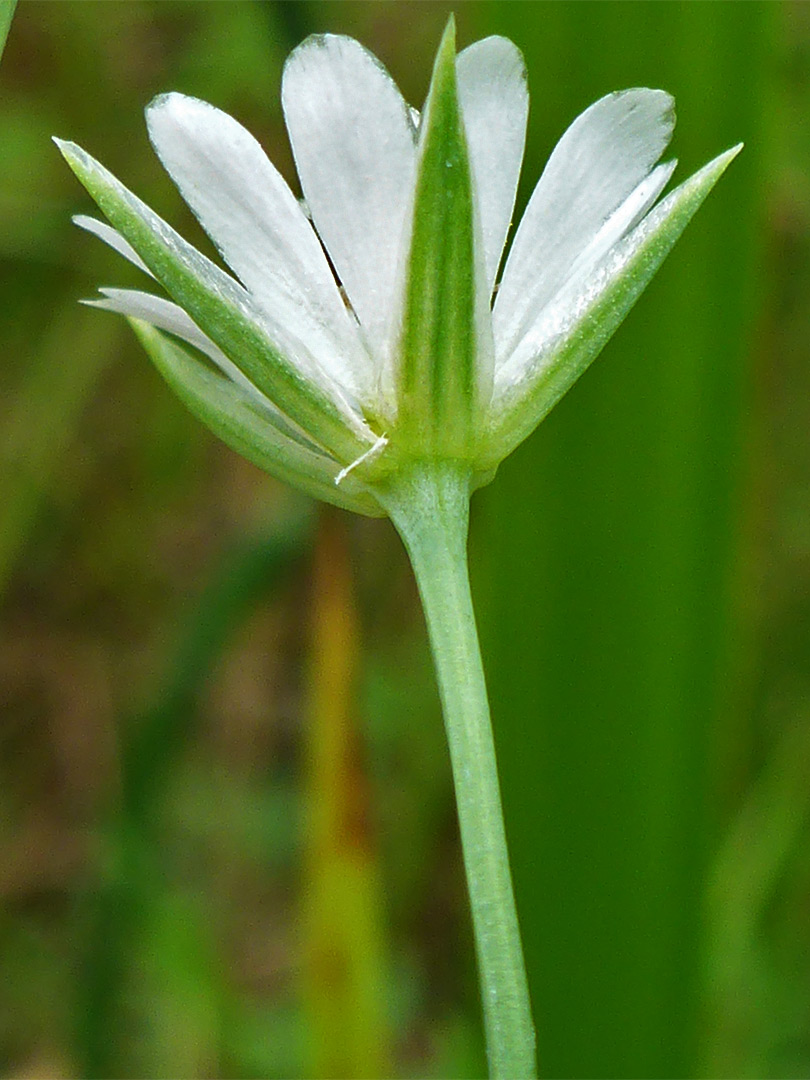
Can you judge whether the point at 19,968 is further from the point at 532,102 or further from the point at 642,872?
the point at 532,102

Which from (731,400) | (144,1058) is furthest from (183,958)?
(731,400)

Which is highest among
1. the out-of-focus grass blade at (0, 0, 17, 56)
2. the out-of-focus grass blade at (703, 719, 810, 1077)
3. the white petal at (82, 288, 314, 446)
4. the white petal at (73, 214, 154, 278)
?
the out-of-focus grass blade at (0, 0, 17, 56)

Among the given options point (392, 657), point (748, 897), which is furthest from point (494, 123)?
point (392, 657)

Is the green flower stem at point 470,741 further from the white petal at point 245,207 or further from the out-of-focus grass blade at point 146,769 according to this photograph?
the out-of-focus grass blade at point 146,769

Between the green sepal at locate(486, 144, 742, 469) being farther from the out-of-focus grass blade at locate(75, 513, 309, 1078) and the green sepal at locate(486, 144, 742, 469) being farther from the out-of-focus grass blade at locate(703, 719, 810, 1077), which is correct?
the out-of-focus grass blade at locate(703, 719, 810, 1077)

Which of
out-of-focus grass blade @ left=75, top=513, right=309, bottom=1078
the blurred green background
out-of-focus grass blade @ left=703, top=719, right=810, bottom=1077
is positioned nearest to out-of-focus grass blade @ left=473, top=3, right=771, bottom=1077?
the blurred green background

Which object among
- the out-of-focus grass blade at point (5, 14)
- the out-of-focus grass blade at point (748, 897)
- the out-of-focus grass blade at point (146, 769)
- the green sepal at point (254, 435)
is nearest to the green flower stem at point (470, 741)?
the green sepal at point (254, 435)

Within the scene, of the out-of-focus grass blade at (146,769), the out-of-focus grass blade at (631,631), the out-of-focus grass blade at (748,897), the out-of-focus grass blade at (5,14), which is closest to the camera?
the out-of-focus grass blade at (5,14)

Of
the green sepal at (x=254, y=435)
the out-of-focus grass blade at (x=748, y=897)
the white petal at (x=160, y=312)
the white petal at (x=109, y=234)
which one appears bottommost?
the out-of-focus grass blade at (x=748, y=897)
